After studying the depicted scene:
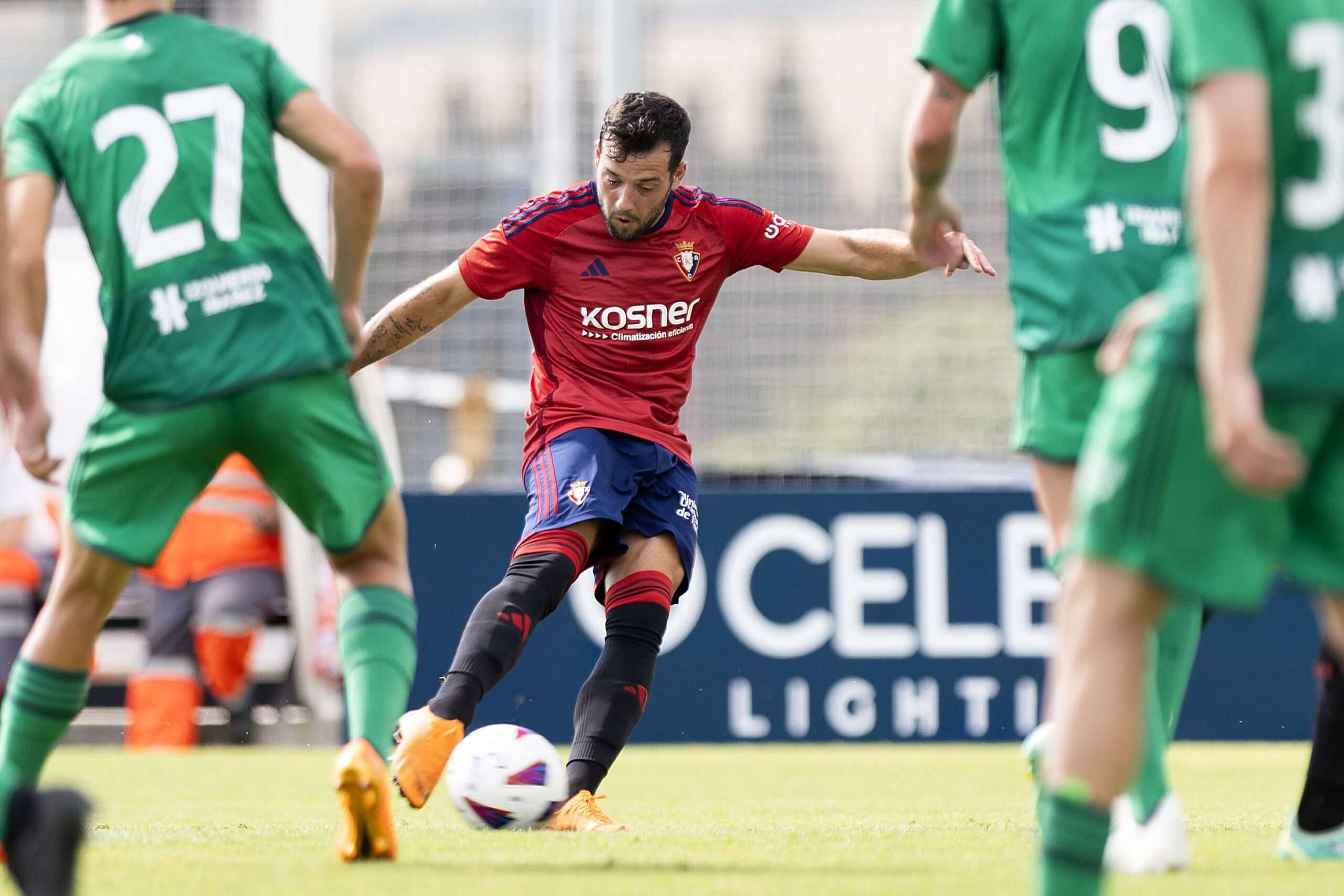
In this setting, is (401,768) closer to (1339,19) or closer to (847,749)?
(1339,19)

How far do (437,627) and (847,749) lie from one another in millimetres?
2215

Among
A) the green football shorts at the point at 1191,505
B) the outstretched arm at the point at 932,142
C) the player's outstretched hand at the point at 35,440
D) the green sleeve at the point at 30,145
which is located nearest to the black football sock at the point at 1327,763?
the outstretched arm at the point at 932,142

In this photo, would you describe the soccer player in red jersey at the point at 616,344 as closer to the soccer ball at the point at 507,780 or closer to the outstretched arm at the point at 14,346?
the soccer ball at the point at 507,780

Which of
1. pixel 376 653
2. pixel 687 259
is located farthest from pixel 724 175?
pixel 376 653

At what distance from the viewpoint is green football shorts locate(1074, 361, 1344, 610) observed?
8.52ft

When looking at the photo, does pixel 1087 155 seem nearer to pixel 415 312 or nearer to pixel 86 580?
pixel 415 312

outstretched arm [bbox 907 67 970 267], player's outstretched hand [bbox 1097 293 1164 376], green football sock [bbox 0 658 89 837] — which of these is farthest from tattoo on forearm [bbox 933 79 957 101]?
green football sock [bbox 0 658 89 837]

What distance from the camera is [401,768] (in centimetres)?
446

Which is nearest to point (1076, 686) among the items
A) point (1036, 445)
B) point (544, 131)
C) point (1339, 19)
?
point (1339, 19)

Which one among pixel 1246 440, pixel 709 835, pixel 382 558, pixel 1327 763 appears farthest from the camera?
pixel 709 835

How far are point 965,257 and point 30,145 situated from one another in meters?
2.34

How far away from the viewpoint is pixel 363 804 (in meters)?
3.82

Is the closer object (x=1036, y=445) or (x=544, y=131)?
(x=1036, y=445)

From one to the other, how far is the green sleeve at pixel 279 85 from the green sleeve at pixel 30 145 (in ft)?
1.53
